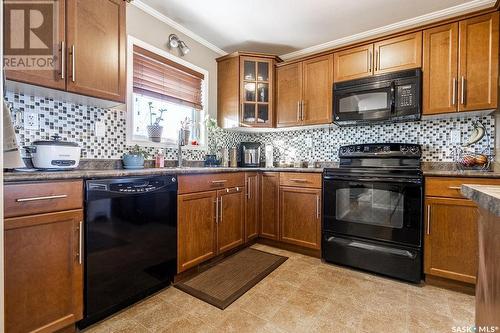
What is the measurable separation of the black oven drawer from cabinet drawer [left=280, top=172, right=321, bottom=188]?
52cm

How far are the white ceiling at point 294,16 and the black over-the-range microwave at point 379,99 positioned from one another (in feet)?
2.05

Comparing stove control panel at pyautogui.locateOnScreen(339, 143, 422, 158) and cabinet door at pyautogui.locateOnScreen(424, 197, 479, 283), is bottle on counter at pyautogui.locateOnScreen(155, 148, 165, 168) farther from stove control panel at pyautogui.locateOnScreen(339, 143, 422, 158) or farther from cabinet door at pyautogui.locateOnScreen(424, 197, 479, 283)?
cabinet door at pyautogui.locateOnScreen(424, 197, 479, 283)

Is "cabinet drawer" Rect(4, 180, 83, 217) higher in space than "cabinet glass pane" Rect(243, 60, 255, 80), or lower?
lower

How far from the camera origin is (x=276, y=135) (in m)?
3.48

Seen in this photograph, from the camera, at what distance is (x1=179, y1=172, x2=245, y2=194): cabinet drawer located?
197 centimetres

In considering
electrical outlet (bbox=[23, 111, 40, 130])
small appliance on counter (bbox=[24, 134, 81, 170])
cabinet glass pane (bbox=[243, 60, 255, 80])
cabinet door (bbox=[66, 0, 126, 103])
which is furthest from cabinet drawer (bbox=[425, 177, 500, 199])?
electrical outlet (bbox=[23, 111, 40, 130])

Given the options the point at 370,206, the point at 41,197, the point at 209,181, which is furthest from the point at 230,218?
the point at 41,197

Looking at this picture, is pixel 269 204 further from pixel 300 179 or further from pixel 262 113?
pixel 262 113

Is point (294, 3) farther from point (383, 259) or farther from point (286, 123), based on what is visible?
point (383, 259)

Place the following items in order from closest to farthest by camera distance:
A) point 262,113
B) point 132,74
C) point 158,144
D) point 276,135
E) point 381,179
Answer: point 381,179
point 132,74
point 158,144
point 262,113
point 276,135

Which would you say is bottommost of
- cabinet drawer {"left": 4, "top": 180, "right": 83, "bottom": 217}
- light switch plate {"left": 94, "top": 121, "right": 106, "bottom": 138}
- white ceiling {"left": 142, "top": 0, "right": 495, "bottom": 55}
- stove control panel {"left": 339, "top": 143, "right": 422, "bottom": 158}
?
cabinet drawer {"left": 4, "top": 180, "right": 83, "bottom": 217}

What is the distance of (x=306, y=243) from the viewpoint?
100 inches

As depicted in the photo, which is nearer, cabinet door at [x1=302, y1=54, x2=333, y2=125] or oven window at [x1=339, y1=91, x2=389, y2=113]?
oven window at [x1=339, y1=91, x2=389, y2=113]

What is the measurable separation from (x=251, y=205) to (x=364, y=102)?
5.28 feet
